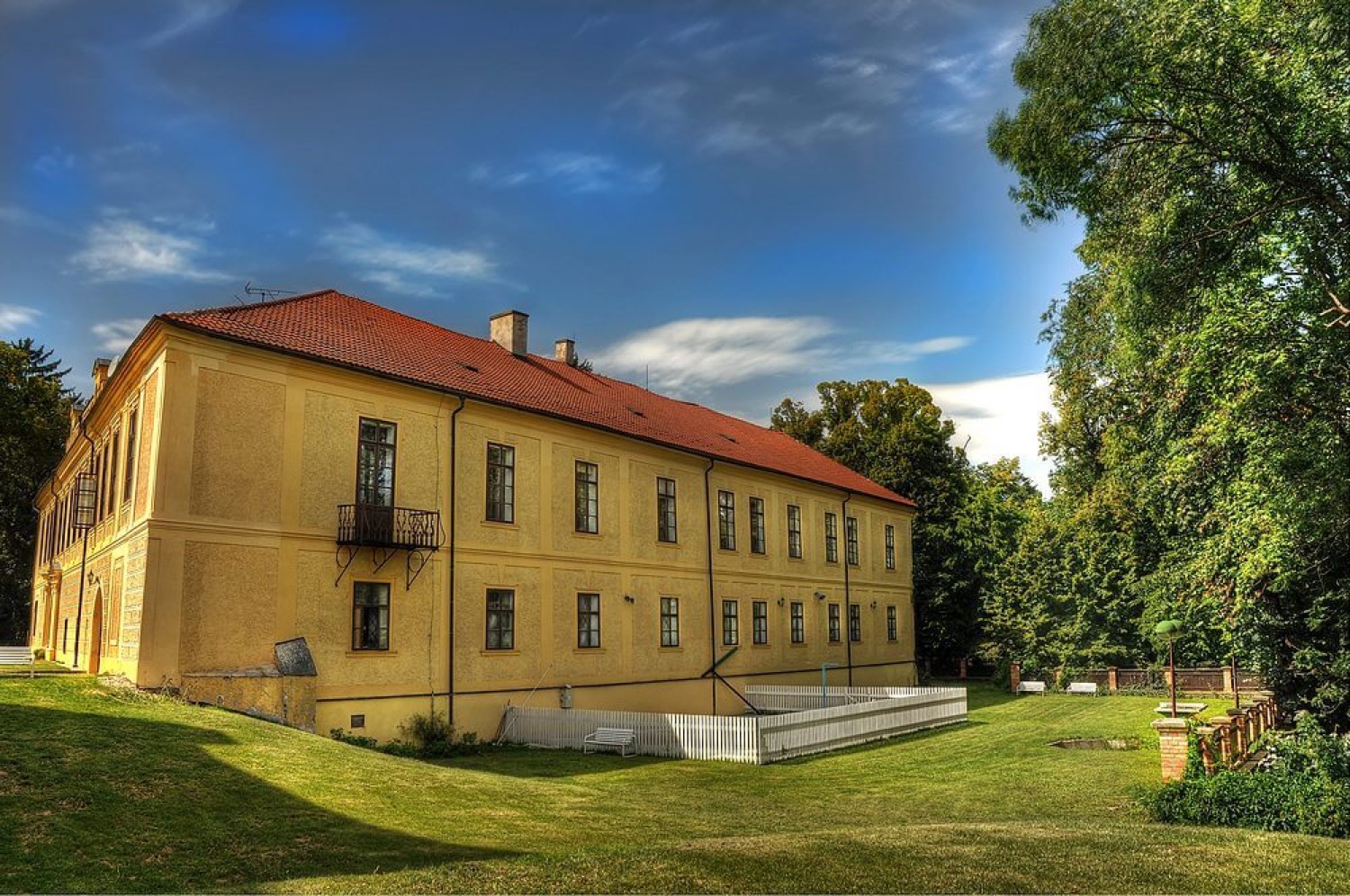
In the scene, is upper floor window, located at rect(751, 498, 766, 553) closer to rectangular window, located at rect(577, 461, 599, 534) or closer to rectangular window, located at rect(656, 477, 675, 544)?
rectangular window, located at rect(656, 477, 675, 544)

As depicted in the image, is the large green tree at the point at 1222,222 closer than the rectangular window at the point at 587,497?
Yes

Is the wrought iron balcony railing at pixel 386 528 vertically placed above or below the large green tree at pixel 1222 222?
below

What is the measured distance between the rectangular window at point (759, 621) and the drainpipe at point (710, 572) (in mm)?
2435

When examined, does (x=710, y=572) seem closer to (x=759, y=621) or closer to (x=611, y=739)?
(x=759, y=621)

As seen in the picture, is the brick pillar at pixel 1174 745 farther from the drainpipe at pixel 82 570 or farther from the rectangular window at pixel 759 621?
the drainpipe at pixel 82 570

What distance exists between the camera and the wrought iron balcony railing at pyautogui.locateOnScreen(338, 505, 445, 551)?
18.4 metres

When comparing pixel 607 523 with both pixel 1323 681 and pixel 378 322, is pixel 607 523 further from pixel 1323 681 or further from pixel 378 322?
pixel 1323 681

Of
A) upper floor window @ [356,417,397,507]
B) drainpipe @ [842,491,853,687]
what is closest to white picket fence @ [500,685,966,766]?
upper floor window @ [356,417,397,507]

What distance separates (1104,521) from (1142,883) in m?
31.3

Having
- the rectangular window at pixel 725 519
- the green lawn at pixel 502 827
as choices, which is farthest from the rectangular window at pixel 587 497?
the green lawn at pixel 502 827

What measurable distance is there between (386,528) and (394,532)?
22 centimetres

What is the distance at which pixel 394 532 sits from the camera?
62.1ft

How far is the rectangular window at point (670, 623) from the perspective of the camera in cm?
2631

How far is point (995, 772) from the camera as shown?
665 inches
